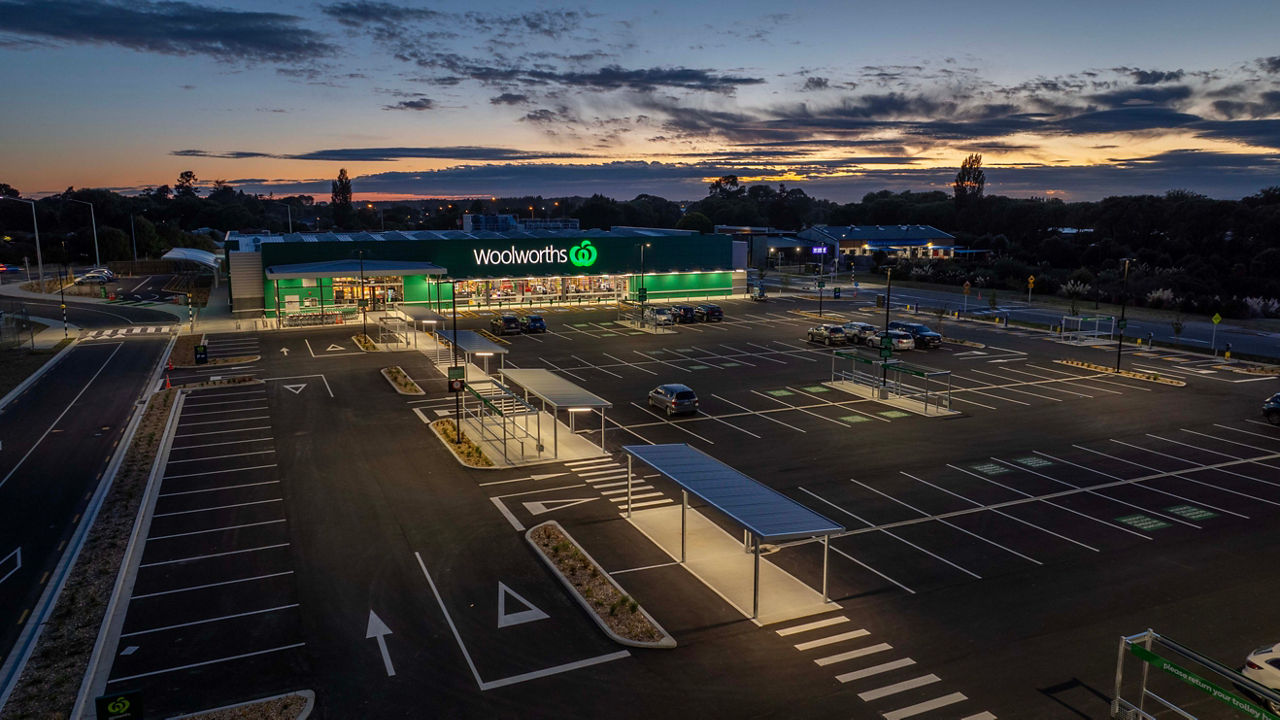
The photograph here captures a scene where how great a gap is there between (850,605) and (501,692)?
7.98 meters

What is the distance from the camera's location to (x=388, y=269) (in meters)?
67.2

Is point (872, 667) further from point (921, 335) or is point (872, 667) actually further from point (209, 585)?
point (921, 335)

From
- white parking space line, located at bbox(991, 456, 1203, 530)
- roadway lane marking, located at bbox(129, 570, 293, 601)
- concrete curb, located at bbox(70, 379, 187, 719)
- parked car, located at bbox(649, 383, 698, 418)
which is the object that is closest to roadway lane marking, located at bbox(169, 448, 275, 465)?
concrete curb, located at bbox(70, 379, 187, 719)

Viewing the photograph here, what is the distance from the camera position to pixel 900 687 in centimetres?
1470

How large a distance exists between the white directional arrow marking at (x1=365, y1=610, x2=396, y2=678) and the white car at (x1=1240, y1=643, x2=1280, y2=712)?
50.4ft

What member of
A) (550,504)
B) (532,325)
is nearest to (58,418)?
(550,504)

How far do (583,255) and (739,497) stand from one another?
206ft

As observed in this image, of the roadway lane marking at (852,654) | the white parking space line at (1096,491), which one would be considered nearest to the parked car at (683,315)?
the white parking space line at (1096,491)

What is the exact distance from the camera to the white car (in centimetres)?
1339

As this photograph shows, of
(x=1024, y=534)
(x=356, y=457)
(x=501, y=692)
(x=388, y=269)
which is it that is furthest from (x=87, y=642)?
(x=388, y=269)

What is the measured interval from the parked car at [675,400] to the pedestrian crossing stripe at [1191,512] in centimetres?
1758

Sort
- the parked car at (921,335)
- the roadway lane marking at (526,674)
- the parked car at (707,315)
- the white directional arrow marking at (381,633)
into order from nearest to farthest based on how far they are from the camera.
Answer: the roadway lane marking at (526,674)
the white directional arrow marking at (381,633)
the parked car at (921,335)
the parked car at (707,315)

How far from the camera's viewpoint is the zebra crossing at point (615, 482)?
24.5 metres

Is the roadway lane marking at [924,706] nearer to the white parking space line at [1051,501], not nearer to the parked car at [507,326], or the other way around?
the white parking space line at [1051,501]
